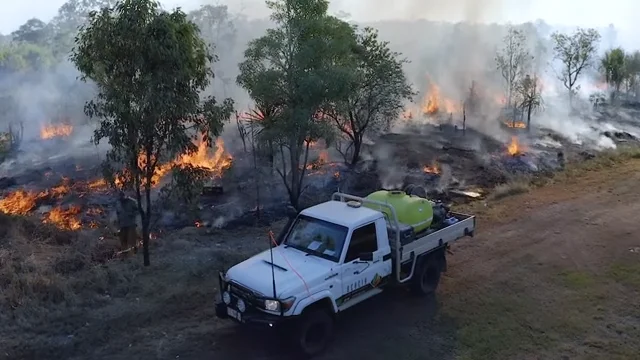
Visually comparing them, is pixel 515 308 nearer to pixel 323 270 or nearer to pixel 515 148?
pixel 323 270

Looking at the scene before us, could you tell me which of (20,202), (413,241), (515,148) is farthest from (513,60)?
(413,241)

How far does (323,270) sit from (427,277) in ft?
9.51

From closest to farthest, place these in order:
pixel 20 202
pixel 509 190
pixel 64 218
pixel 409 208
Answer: pixel 409 208 < pixel 64 218 < pixel 509 190 < pixel 20 202

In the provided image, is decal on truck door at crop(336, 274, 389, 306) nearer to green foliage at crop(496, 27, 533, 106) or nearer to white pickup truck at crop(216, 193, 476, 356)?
white pickup truck at crop(216, 193, 476, 356)

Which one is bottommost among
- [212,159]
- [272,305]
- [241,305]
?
[212,159]

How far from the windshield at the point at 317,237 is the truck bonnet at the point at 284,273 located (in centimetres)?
14

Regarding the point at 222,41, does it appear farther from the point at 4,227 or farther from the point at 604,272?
the point at 604,272

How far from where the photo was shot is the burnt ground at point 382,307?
8367mm

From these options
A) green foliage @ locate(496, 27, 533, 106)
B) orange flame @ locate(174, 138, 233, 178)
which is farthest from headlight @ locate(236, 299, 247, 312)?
green foliage @ locate(496, 27, 533, 106)

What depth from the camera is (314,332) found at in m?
8.16

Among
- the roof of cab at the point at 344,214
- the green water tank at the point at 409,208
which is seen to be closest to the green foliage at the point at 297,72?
the green water tank at the point at 409,208

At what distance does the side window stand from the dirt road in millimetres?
1331

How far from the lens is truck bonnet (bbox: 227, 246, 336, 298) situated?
775 cm

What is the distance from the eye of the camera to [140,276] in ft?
35.8
